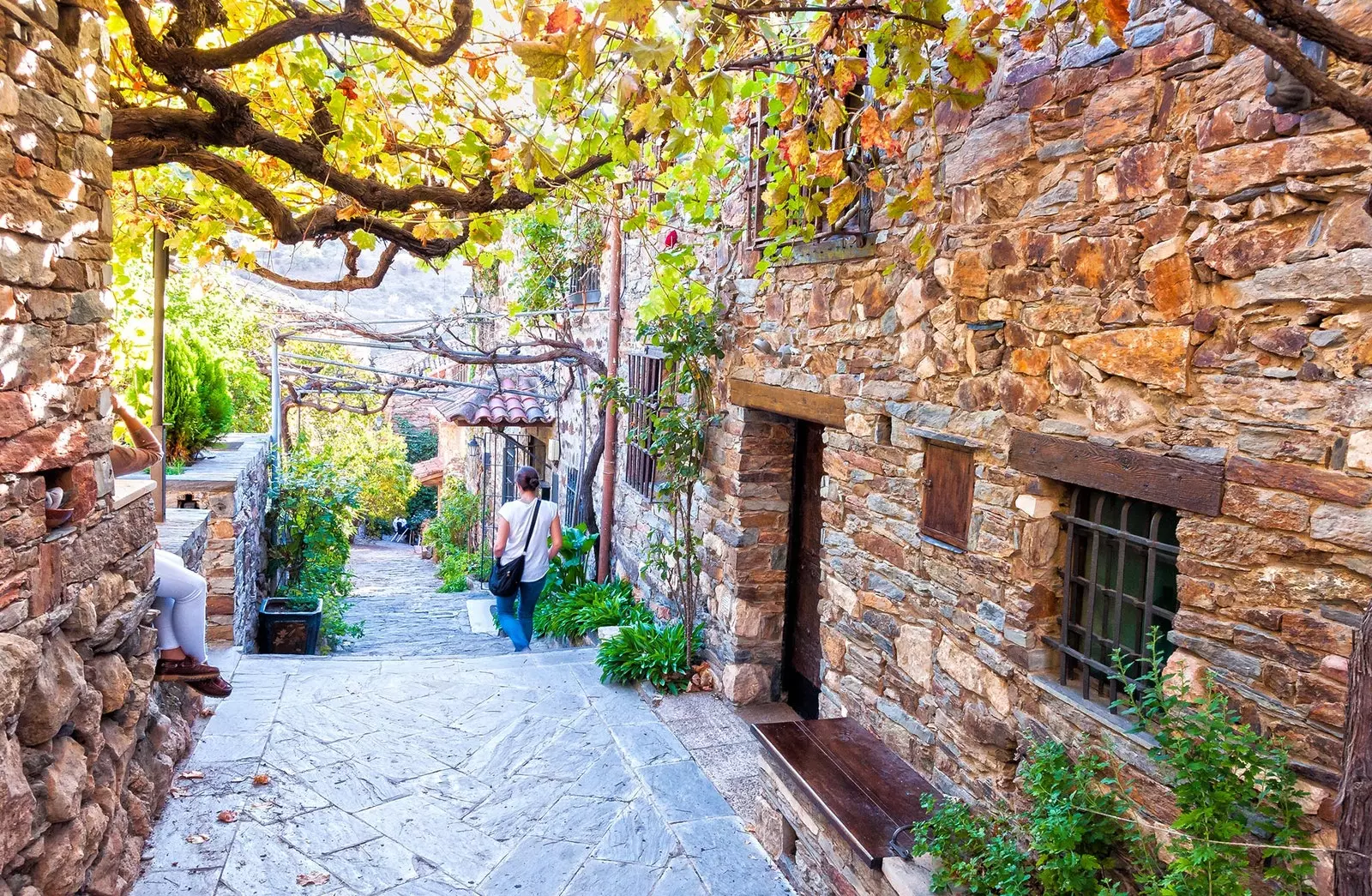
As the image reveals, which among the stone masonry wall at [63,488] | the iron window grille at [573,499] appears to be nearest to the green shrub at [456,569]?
the iron window grille at [573,499]

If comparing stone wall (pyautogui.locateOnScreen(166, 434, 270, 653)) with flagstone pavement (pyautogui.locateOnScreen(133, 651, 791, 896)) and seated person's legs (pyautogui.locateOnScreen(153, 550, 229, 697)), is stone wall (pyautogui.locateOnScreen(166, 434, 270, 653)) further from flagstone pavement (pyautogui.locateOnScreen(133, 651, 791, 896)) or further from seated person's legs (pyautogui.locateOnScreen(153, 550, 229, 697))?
seated person's legs (pyautogui.locateOnScreen(153, 550, 229, 697))

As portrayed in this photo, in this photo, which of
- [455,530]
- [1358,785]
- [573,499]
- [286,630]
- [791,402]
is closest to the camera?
[1358,785]

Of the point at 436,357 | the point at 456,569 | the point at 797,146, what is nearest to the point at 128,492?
the point at 797,146

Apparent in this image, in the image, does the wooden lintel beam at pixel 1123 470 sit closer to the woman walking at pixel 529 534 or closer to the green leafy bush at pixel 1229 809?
the green leafy bush at pixel 1229 809

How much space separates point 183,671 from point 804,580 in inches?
122

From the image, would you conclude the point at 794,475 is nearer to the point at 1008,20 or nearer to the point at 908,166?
the point at 908,166

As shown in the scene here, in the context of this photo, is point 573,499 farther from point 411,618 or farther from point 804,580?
point 804,580

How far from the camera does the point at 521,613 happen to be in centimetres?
687

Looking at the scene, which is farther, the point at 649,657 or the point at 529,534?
the point at 529,534

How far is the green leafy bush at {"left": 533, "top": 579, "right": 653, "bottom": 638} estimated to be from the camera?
6.43 metres

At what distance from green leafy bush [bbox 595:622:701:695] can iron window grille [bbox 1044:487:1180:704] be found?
9.31 feet

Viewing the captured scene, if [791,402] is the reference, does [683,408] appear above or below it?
below

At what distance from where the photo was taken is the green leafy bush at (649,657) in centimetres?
534

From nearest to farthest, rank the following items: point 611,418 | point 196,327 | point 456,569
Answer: point 196,327 → point 611,418 → point 456,569
